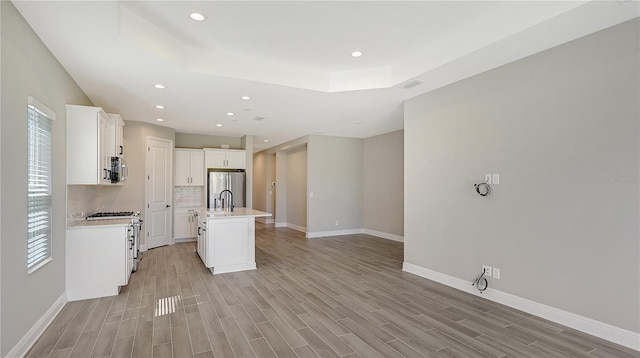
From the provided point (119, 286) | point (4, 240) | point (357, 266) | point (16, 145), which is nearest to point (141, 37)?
point (16, 145)

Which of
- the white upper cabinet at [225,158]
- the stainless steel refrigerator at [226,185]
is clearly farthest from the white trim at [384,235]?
the white upper cabinet at [225,158]

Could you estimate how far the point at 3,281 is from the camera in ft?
7.18

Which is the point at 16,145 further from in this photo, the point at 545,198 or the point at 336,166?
the point at 336,166

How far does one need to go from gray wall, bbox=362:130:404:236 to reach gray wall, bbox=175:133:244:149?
138 inches

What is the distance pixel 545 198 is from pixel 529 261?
679 millimetres

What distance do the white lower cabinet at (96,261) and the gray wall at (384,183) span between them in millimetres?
5568

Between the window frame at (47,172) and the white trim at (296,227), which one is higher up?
the window frame at (47,172)

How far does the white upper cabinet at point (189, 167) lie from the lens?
741cm

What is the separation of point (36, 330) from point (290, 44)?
364 cm

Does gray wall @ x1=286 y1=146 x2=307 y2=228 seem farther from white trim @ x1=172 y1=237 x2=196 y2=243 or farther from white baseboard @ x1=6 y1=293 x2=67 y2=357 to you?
white baseboard @ x1=6 y1=293 x2=67 y2=357

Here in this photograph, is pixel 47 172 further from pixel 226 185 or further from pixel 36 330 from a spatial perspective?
pixel 226 185

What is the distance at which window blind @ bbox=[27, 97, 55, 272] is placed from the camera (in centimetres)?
264

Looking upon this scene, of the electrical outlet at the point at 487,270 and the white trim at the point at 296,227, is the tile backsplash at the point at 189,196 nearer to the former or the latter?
the white trim at the point at 296,227

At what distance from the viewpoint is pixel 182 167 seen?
744cm
